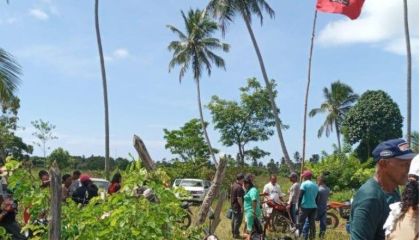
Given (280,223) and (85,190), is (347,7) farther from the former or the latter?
(85,190)

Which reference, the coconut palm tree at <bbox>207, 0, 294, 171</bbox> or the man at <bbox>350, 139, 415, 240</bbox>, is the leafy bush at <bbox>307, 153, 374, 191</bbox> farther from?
the man at <bbox>350, 139, 415, 240</bbox>

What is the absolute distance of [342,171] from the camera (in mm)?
32719

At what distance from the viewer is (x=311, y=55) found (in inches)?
688

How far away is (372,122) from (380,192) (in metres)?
41.1

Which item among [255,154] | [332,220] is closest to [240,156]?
[255,154]

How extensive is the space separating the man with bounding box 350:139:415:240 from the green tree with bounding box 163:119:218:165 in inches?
1374

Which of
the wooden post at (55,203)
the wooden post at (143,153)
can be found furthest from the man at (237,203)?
the wooden post at (55,203)

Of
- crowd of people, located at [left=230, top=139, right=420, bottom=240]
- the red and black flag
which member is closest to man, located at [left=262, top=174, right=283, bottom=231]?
the red and black flag

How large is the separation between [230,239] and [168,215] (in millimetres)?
8069

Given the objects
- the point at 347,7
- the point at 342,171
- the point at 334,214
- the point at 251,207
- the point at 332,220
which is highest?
the point at 347,7

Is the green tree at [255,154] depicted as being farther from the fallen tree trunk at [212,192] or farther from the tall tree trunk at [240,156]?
the fallen tree trunk at [212,192]

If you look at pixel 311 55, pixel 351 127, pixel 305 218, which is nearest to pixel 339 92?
pixel 351 127

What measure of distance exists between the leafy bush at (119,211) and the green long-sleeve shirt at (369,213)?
1.52 metres

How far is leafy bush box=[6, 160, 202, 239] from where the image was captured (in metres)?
4.17
